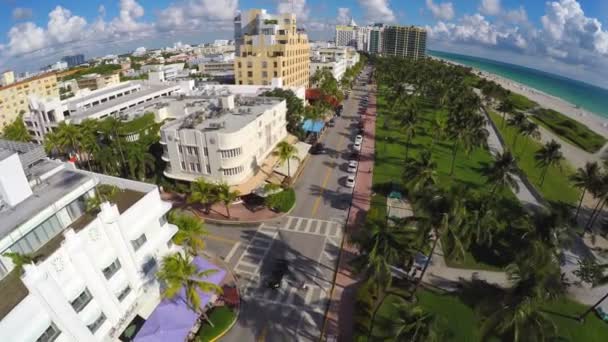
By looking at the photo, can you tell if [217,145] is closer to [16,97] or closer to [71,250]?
[71,250]

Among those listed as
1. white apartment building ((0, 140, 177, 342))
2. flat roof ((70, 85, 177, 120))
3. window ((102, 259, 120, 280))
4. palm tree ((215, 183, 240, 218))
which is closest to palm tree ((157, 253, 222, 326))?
window ((102, 259, 120, 280))

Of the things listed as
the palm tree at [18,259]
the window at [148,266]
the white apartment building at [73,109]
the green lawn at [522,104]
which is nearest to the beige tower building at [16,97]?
the white apartment building at [73,109]

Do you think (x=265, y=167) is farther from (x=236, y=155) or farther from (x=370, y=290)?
(x=370, y=290)

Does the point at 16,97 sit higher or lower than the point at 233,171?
higher

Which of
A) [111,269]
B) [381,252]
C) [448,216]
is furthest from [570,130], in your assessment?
[111,269]

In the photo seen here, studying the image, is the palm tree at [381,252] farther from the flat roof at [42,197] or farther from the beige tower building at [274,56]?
the beige tower building at [274,56]

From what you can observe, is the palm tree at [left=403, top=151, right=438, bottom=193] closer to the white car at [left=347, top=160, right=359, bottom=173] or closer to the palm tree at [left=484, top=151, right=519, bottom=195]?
the palm tree at [left=484, top=151, right=519, bottom=195]

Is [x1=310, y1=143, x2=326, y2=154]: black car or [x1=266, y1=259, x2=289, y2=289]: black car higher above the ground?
[x1=310, y1=143, x2=326, y2=154]: black car
